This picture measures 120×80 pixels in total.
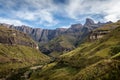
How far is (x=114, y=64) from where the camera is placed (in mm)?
73375

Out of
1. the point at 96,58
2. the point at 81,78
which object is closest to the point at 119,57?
the point at 81,78

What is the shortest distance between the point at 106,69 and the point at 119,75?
5.18m

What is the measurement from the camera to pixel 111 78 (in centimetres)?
7000

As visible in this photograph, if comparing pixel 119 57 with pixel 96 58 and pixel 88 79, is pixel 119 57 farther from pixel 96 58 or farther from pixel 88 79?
pixel 96 58

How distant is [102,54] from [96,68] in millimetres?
107378

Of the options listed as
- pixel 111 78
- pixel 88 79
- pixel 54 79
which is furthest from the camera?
pixel 54 79

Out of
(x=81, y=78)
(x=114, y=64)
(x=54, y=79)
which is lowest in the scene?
(x=54, y=79)

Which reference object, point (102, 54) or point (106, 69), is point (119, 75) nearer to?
point (106, 69)

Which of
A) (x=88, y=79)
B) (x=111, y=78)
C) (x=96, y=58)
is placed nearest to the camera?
(x=111, y=78)

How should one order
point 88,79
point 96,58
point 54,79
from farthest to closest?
point 54,79
point 96,58
point 88,79

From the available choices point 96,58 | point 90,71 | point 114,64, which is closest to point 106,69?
point 114,64

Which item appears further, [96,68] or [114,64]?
[96,68]

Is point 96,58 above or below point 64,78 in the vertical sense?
above

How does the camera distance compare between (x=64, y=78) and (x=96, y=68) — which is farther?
(x=64, y=78)
